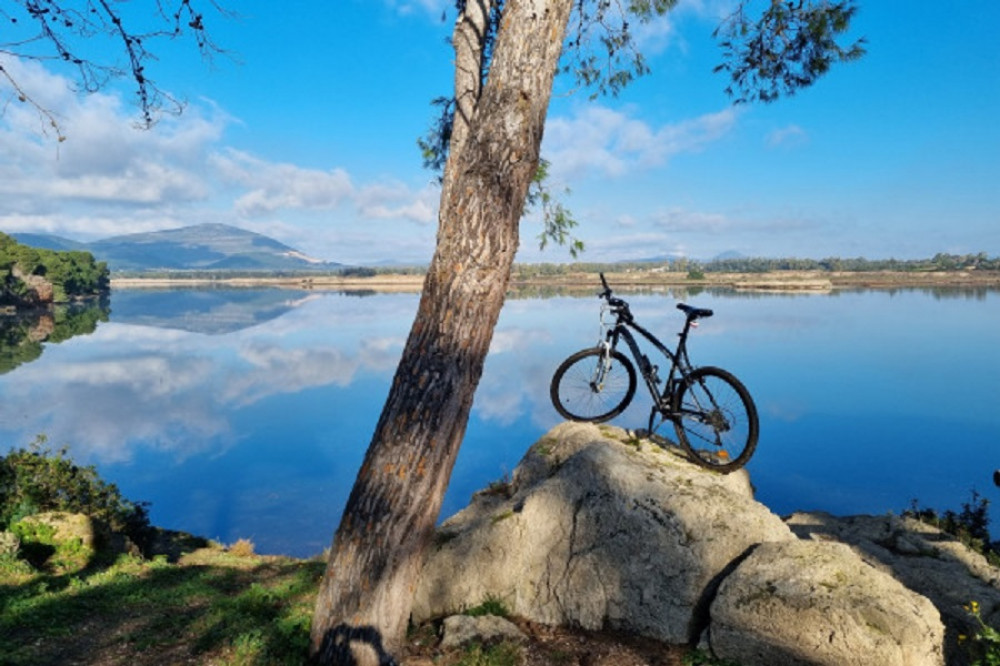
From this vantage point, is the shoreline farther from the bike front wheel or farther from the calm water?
the bike front wheel

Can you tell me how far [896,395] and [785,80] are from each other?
4268 centimetres

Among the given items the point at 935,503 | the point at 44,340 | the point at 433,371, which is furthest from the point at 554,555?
the point at 44,340

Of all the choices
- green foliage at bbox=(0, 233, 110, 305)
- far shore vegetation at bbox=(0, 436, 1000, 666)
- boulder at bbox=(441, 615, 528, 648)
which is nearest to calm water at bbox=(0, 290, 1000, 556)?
far shore vegetation at bbox=(0, 436, 1000, 666)

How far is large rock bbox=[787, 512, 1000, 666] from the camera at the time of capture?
16.9ft

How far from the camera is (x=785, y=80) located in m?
7.59

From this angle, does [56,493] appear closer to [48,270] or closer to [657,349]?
[657,349]

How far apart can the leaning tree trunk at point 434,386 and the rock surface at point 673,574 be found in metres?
1.28

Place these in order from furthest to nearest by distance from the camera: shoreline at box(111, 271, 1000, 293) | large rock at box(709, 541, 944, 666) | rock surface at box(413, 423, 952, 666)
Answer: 1. shoreline at box(111, 271, 1000, 293)
2. rock surface at box(413, 423, 952, 666)
3. large rock at box(709, 541, 944, 666)

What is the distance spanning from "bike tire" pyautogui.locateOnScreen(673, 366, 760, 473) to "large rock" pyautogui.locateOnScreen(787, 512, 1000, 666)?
1700mm

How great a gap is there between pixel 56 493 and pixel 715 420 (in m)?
12.4

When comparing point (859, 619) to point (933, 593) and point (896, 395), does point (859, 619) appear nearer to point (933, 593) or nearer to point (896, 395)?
point (933, 593)

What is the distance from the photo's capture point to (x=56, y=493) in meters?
11.2

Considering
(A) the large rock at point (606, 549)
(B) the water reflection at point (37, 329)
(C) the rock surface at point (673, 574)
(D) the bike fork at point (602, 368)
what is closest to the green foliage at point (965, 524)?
(C) the rock surface at point (673, 574)

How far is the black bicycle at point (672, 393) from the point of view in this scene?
652cm
